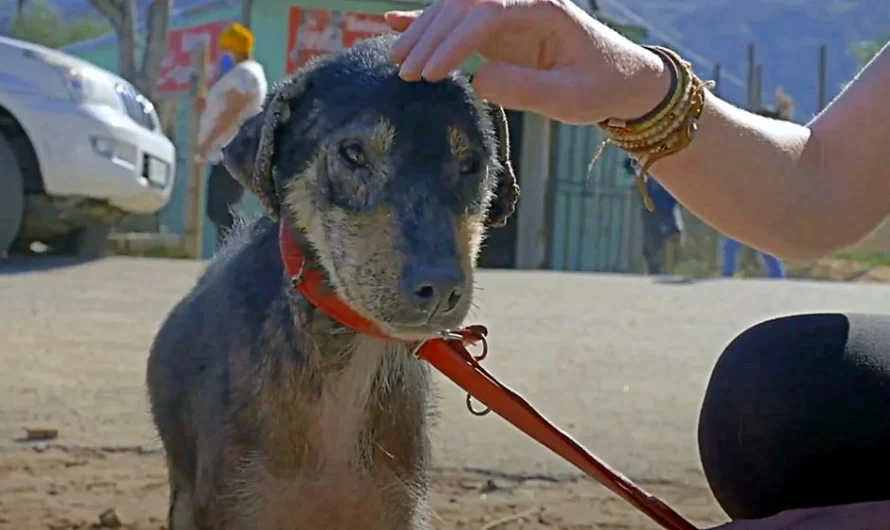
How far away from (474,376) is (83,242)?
330 inches

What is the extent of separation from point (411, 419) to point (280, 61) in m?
14.7

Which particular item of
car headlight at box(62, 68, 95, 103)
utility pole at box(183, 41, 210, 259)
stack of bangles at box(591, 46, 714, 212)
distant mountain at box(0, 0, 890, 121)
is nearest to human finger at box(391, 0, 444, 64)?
stack of bangles at box(591, 46, 714, 212)

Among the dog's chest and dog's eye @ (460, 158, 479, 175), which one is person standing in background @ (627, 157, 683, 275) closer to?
the dog's chest

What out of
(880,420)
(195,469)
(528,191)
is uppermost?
(880,420)

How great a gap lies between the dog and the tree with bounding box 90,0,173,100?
16.8m

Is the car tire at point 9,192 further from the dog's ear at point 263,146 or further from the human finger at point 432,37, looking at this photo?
the human finger at point 432,37

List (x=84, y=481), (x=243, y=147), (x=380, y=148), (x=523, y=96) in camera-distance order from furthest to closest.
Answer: (x=84, y=481) → (x=243, y=147) → (x=380, y=148) → (x=523, y=96)

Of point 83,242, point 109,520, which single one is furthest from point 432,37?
point 83,242

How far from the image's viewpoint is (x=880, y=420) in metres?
2.54

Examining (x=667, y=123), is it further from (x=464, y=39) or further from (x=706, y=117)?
(x=464, y=39)

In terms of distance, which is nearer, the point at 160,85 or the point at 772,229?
the point at 772,229

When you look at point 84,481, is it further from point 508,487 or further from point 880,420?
point 880,420

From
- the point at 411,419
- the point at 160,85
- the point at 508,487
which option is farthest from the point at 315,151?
the point at 160,85

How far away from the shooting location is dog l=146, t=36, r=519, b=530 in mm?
2428
